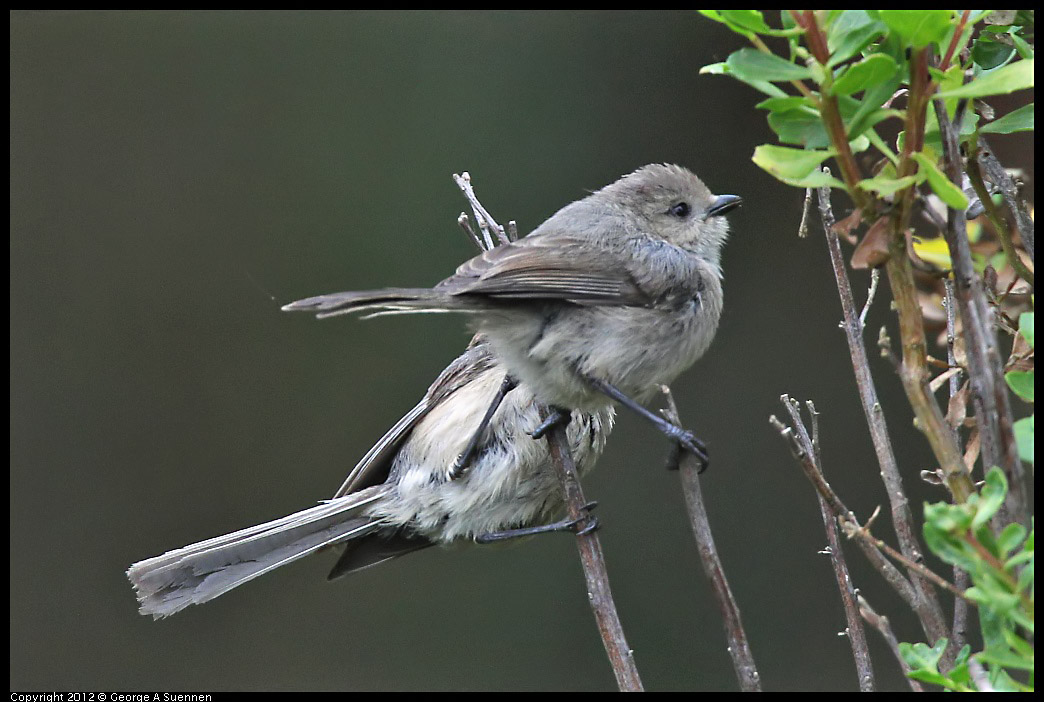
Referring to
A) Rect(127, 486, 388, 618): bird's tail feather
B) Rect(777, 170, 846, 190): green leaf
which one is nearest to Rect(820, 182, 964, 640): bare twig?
Rect(777, 170, 846, 190): green leaf

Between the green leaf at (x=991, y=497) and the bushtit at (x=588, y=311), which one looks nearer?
the green leaf at (x=991, y=497)

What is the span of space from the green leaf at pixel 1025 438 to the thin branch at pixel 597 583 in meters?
0.65

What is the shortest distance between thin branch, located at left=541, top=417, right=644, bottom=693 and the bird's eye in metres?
0.85

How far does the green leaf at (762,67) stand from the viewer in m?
1.14

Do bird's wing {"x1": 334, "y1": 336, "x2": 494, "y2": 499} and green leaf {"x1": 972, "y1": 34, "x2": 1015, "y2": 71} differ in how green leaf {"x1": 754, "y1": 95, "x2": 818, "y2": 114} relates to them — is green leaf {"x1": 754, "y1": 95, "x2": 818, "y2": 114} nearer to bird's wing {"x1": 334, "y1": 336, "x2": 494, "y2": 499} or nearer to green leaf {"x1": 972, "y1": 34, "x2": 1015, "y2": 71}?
green leaf {"x1": 972, "y1": 34, "x2": 1015, "y2": 71}

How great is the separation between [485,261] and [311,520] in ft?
3.98

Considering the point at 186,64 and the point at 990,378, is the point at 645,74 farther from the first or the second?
the point at 990,378

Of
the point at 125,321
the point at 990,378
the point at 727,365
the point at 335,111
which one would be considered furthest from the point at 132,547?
the point at 990,378

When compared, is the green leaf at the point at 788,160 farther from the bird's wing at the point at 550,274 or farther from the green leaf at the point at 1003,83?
the bird's wing at the point at 550,274

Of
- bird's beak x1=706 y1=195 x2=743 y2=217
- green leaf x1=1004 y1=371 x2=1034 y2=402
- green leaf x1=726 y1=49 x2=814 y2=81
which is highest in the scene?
green leaf x1=726 y1=49 x2=814 y2=81

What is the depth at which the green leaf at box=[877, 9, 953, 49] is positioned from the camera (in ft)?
3.61

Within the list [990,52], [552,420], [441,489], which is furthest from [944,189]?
[441,489]

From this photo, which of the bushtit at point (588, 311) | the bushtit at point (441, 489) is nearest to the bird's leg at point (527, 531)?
the bushtit at point (441, 489)

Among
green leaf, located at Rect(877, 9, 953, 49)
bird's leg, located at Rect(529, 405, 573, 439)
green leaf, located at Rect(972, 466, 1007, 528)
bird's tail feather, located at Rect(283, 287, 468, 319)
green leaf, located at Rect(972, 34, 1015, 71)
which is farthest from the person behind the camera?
bird's leg, located at Rect(529, 405, 573, 439)
